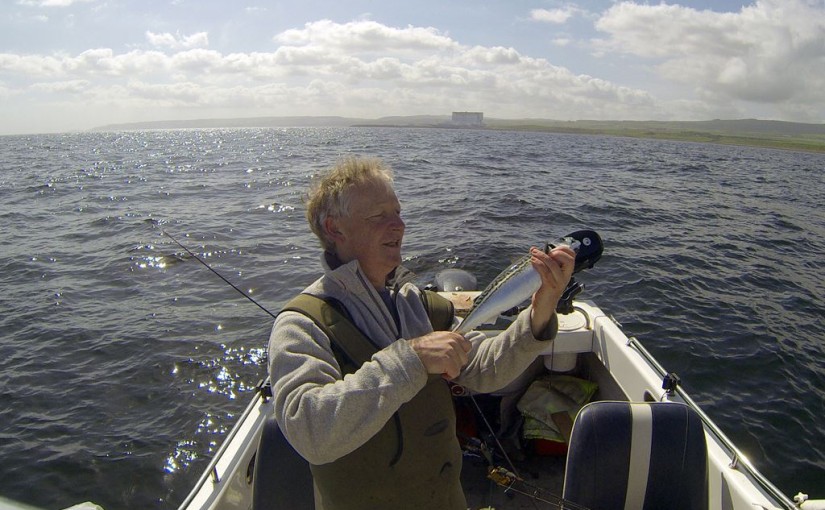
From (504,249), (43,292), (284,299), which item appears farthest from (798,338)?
(43,292)

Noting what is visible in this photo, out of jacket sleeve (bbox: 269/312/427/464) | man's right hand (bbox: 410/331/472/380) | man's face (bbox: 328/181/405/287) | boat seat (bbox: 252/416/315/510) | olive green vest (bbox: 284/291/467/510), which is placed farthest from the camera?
boat seat (bbox: 252/416/315/510)

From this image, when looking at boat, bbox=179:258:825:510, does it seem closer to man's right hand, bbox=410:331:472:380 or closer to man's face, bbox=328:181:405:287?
man's face, bbox=328:181:405:287

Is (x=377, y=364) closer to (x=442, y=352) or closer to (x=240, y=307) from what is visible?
(x=442, y=352)

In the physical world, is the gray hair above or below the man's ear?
above

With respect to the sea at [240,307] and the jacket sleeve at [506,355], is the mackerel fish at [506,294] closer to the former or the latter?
the jacket sleeve at [506,355]

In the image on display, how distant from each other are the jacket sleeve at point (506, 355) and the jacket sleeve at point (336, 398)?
86 cm

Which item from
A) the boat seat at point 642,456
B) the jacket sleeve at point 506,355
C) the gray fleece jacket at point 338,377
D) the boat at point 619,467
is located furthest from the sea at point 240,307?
the boat seat at point 642,456

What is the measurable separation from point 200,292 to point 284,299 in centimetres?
225

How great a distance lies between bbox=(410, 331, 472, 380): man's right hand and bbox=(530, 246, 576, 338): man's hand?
0.70 m

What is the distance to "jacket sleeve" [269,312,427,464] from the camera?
1817 millimetres

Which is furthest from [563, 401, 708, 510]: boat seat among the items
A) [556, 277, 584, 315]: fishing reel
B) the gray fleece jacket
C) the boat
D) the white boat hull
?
[556, 277, 584, 315]: fishing reel

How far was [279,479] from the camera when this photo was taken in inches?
119

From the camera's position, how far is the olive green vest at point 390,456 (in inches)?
88.7

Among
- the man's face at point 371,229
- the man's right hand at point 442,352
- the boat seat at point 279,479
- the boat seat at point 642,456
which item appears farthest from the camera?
the boat seat at point 642,456
